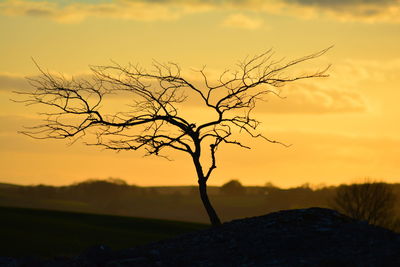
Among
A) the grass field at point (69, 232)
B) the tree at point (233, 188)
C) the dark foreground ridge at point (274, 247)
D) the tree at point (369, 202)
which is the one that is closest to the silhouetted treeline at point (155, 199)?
the tree at point (233, 188)

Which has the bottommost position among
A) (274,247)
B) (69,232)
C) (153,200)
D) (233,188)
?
(274,247)

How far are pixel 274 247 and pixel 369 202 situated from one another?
3353 cm

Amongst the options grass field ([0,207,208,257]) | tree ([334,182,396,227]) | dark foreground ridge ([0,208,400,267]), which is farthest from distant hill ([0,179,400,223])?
dark foreground ridge ([0,208,400,267])

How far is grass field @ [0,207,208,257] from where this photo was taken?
30.0 meters

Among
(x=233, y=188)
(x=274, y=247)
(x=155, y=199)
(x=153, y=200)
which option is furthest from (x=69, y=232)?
(x=233, y=188)

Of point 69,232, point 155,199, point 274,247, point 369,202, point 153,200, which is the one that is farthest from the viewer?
point 155,199

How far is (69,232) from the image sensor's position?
3791cm

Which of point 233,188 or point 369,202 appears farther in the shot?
point 233,188

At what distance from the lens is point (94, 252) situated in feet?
52.5

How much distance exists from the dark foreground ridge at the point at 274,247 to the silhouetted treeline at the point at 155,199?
63306 millimetres

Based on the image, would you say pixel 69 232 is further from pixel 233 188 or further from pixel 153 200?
pixel 233 188

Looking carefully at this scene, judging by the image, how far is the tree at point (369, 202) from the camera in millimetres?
46844

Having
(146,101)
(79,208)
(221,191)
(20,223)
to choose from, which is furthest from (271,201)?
(146,101)

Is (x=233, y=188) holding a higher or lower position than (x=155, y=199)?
higher
